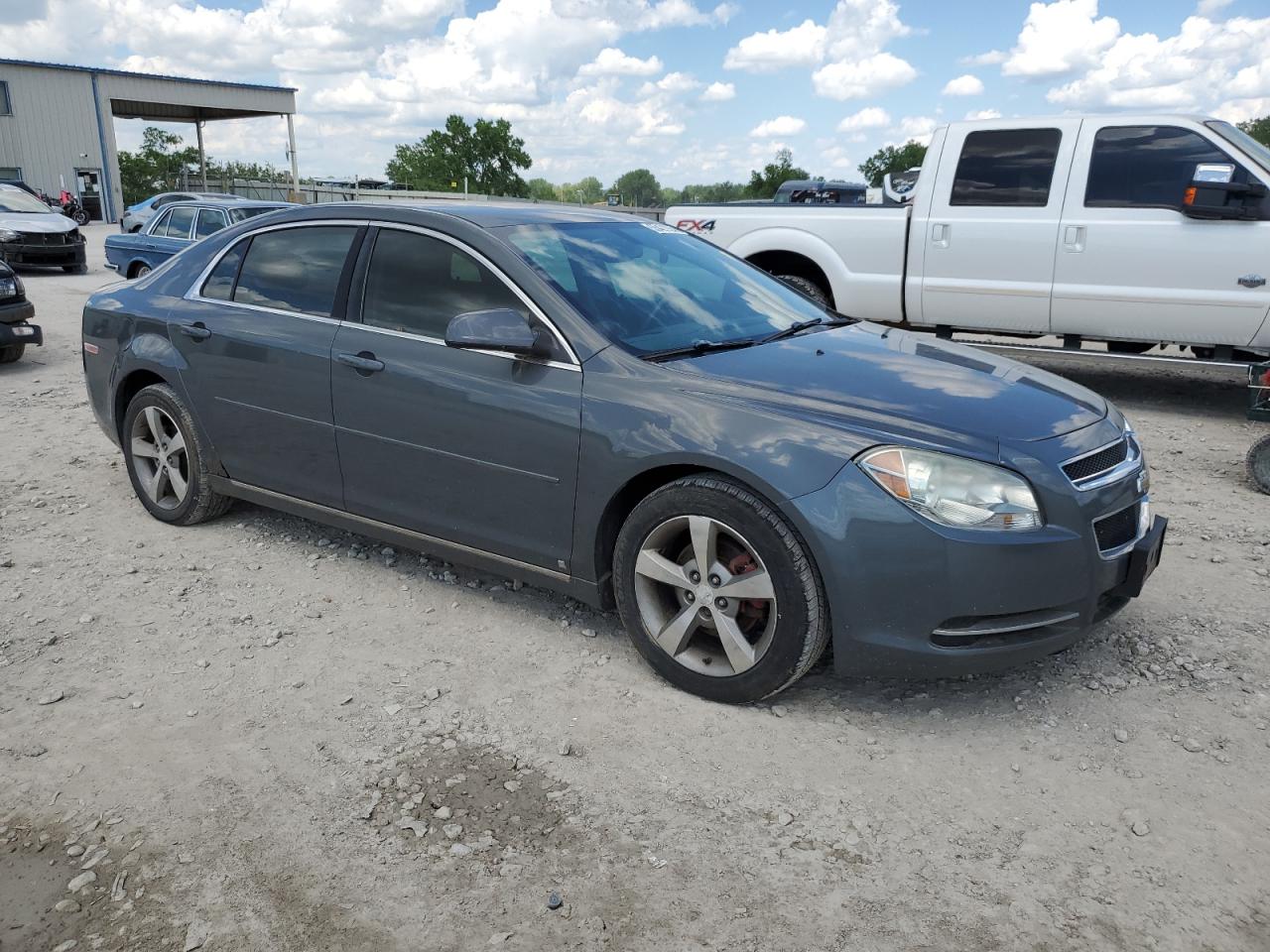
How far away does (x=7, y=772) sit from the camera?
3.09 metres

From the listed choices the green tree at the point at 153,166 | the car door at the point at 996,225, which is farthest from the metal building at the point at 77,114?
the car door at the point at 996,225

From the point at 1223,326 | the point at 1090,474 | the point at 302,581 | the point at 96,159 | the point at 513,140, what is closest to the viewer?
the point at 1090,474

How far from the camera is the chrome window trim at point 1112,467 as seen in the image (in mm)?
3225

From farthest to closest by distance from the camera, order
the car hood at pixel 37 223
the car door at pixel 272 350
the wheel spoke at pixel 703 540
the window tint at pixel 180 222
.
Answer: the car hood at pixel 37 223 < the window tint at pixel 180 222 < the car door at pixel 272 350 < the wheel spoke at pixel 703 540

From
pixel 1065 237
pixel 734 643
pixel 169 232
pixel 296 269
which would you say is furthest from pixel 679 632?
pixel 169 232

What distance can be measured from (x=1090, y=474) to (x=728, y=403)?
1.18 meters

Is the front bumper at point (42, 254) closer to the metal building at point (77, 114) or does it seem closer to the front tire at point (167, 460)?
the front tire at point (167, 460)

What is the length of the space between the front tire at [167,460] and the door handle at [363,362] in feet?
4.01

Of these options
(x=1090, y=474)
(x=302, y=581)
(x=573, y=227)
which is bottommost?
(x=302, y=581)

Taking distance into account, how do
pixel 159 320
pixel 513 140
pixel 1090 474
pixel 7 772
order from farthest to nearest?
pixel 513 140, pixel 159 320, pixel 1090 474, pixel 7 772

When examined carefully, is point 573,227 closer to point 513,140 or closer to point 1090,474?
point 1090,474

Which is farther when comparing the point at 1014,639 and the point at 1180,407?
the point at 1180,407

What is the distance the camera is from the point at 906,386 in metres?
3.54

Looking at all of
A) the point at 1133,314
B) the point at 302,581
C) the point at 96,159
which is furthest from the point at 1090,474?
the point at 96,159
